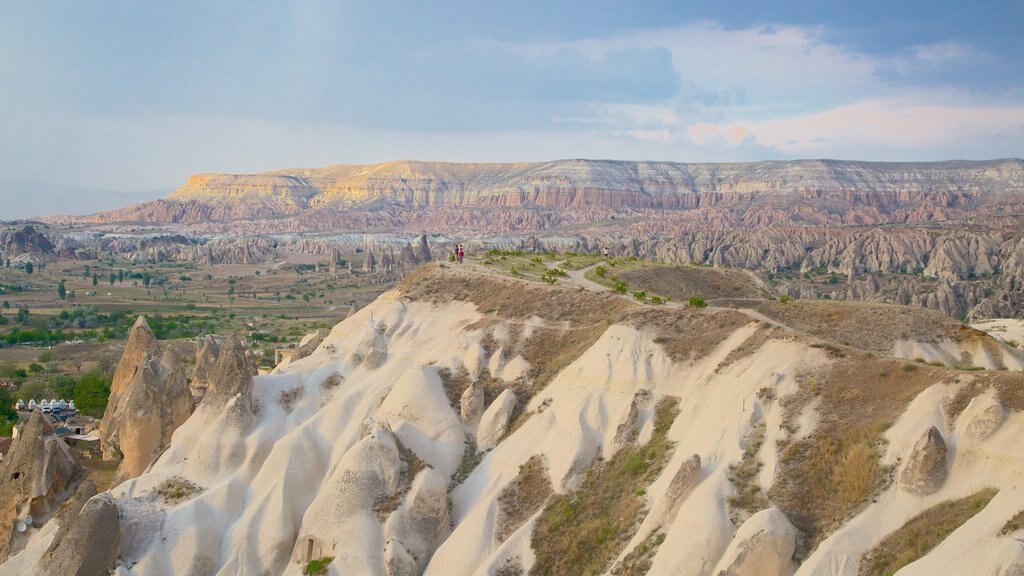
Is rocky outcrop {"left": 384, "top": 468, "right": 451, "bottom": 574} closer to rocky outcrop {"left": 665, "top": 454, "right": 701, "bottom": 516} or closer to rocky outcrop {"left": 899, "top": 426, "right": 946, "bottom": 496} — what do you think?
rocky outcrop {"left": 665, "top": 454, "right": 701, "bottom": 516}

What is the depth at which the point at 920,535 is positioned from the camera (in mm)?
20938

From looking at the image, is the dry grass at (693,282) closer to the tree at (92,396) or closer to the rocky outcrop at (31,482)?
the rocky outcrop at (31,482)

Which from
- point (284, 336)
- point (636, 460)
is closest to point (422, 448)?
point (636, 460)

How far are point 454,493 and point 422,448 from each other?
228cm

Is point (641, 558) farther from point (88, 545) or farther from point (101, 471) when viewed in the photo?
point (101, 471)

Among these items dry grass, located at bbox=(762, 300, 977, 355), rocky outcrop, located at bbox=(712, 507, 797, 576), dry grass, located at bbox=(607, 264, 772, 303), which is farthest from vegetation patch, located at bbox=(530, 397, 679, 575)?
dry grass, located at bbox=(607, 264, 772, 303)

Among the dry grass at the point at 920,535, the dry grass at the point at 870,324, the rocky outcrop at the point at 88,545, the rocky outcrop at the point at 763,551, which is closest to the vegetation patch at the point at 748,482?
the rocky outcrop at the point at 763,551

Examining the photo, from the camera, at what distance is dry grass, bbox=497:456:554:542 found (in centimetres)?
2789

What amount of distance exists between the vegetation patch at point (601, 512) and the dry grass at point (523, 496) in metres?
0.63

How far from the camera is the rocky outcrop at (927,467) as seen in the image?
22.0 metres

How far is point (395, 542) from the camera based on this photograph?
27.7m

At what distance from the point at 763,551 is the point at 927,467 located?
436 cm

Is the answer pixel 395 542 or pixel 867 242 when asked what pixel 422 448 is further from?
pixel 867 242

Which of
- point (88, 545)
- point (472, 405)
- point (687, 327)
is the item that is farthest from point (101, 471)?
point (687, 327)
